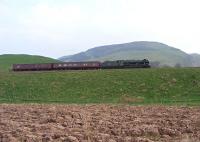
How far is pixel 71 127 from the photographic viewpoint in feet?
67.6

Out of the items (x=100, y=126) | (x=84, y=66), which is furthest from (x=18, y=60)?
(x=100, y=126)

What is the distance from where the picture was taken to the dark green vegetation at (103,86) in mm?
42094

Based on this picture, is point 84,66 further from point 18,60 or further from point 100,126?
point 100,126

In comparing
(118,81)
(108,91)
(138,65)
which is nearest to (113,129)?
(108,91)

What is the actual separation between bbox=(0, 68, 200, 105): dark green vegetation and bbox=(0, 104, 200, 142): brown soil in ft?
49.6

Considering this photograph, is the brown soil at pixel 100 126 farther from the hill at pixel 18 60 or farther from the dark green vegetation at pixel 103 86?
the hill at pixel 18 60

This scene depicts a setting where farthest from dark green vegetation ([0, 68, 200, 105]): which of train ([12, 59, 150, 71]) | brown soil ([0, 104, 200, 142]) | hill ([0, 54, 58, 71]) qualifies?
hill ([0, 54, 58, 71])

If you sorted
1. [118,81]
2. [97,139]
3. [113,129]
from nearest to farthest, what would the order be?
[97,139] < [113,129] < [118,81]

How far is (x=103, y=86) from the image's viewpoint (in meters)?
47.2

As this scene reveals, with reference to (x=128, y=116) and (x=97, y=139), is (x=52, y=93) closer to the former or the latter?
(x=128, y=116)

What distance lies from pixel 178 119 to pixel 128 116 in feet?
8.38

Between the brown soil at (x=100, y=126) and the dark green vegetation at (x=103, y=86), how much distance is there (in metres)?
15.1

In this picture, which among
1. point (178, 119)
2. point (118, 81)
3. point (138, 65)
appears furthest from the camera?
point (138, 65)

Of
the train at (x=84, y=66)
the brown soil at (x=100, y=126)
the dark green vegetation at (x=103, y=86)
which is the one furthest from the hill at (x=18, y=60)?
the brown soil at (x=100, y=126)
